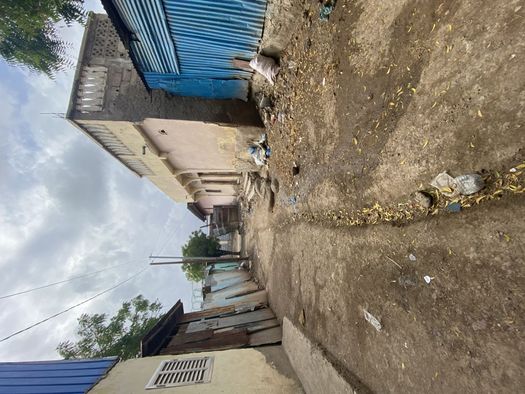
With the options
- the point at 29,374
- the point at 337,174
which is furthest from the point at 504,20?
the point at 29,374

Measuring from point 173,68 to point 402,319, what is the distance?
4631 millimetres

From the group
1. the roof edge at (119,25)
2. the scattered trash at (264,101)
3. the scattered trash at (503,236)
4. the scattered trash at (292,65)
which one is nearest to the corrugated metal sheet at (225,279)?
the scattered trash at (264,101)

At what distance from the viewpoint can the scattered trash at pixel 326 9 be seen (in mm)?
3137

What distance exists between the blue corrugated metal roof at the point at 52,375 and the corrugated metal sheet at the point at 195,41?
438 cm

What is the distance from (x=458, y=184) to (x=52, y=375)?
4.91 meters

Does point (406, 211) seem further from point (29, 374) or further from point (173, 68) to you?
point (29, 374)

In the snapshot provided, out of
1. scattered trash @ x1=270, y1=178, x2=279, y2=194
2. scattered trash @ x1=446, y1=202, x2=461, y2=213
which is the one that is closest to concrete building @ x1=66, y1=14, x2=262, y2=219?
scattered trash @ x1=270, y1=178, x2=279, y2=194

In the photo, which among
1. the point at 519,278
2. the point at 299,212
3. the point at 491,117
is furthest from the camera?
the point at 299,212

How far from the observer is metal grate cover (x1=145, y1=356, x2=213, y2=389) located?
350 cm

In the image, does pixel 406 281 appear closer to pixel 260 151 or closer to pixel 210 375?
pixel 210 375

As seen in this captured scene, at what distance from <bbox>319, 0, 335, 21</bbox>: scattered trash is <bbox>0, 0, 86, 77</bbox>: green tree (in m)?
3.93

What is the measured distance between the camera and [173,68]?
4.48 m

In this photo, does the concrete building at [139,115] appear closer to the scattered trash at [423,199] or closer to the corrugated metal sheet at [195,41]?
the corrugated metal sheet at [195,41]

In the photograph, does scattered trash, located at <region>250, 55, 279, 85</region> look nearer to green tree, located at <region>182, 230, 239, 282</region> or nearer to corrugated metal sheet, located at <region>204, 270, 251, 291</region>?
corrugated metal sheet, located at <region>204, 270, 251, 291</region>
